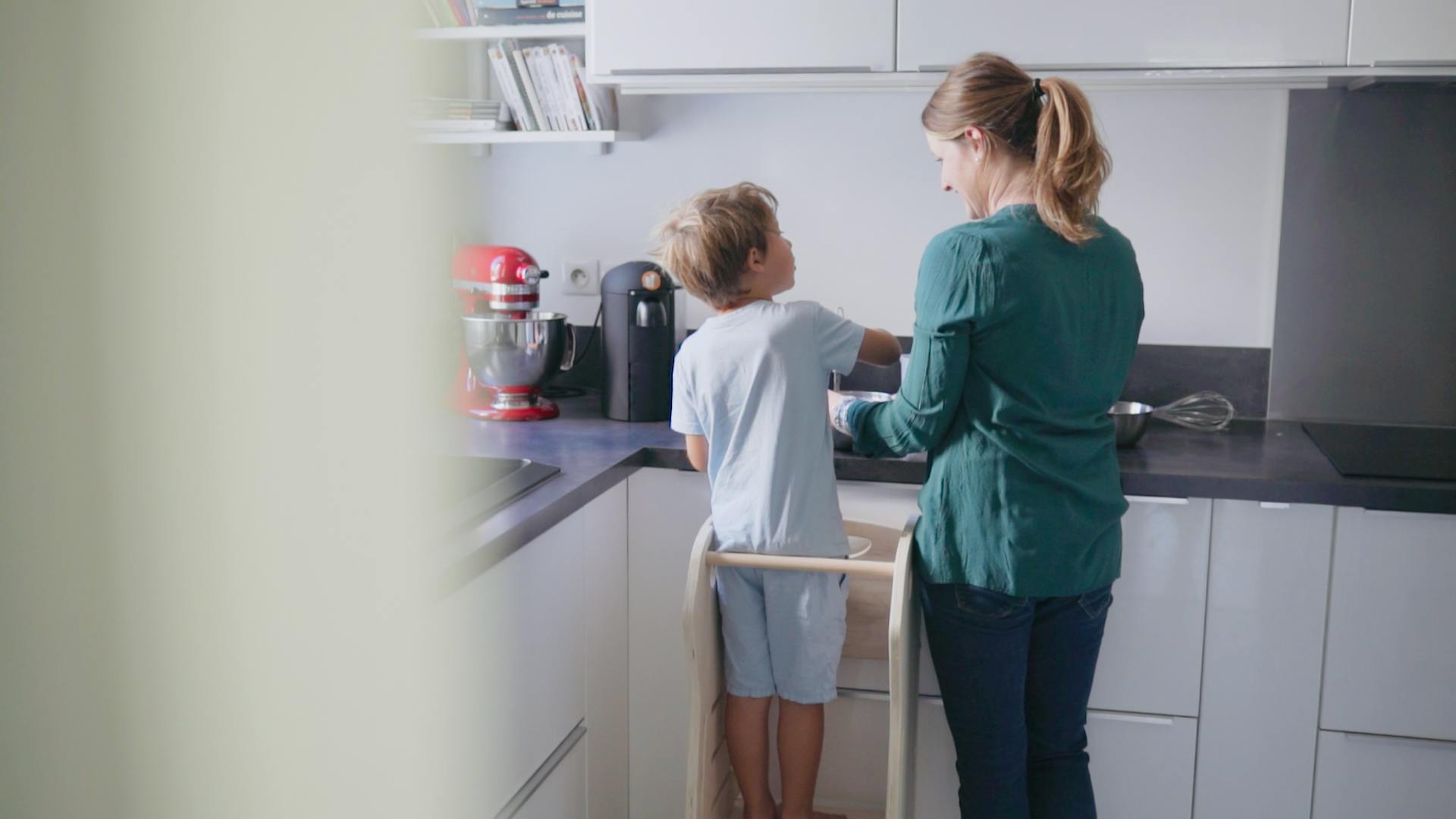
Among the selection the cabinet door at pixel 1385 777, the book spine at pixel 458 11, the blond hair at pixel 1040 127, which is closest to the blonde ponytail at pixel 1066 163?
the blond hair at pixel 1040 127

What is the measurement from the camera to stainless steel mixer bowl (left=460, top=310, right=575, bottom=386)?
2.07 meters

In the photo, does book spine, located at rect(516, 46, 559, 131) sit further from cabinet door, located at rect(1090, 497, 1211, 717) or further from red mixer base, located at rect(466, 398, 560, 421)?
cabinet door, located at rect(1090, 497, 1211, 717)

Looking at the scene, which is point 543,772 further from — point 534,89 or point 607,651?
point 534,89

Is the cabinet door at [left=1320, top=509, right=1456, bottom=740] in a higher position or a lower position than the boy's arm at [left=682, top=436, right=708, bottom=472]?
lower

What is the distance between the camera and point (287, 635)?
305 mm

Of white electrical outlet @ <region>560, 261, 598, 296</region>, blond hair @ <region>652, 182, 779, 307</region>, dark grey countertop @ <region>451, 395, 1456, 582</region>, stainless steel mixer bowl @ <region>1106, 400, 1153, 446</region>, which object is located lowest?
dark grey countertop @ <region>451, 395, 1456, 582</region>

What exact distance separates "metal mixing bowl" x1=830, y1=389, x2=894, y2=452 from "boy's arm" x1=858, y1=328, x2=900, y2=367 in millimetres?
117

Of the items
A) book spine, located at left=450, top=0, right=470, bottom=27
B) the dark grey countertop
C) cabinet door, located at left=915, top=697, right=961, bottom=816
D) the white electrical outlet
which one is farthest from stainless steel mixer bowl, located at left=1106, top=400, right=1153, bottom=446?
book spine, located at left=450, top=0, right=470, bottom=27

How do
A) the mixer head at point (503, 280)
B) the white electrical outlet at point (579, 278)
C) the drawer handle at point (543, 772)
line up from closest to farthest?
the drawer handle at point (543, 772)
the mixer head at point (503, 280)
the white electrical outlet at point (579, 278)

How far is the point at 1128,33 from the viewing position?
6.07 ft

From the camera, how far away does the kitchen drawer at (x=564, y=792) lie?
152 centimetres

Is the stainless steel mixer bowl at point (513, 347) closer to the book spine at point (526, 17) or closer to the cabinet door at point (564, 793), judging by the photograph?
the book spine at point (526, 17)

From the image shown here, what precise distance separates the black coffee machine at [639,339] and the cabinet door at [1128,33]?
0.58m

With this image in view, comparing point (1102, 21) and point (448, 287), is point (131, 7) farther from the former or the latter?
point (1102, 21)
